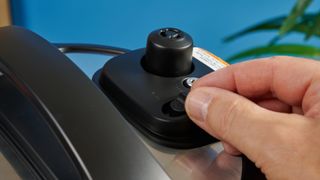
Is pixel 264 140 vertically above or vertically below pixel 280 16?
above

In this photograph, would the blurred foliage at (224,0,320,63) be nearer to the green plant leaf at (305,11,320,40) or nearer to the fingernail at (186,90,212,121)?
the green plant leaf at (305,11,320,40)

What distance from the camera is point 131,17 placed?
3.13 ft

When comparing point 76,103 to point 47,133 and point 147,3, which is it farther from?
point 147,3

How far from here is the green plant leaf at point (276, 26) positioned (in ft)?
3.32

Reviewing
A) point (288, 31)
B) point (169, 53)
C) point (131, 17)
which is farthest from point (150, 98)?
point (288, 31)

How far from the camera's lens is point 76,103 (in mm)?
320

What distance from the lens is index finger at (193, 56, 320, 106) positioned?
1.36 feet

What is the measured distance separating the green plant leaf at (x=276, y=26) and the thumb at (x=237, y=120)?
2.21ft

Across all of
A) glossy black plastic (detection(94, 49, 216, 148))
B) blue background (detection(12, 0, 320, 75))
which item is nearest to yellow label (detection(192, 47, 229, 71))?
glossy black plastic (detection(94, 49, 216, 148))

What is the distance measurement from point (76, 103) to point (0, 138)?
0.09 metres

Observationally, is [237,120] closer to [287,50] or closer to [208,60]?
[208,60]

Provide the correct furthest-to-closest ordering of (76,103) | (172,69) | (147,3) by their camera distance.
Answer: (147,3)
(172,69)
(76,103)

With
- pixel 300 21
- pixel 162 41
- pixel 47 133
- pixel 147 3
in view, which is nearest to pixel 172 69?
pixel 162 41

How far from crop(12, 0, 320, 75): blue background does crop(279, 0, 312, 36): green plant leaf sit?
0.06 metres
